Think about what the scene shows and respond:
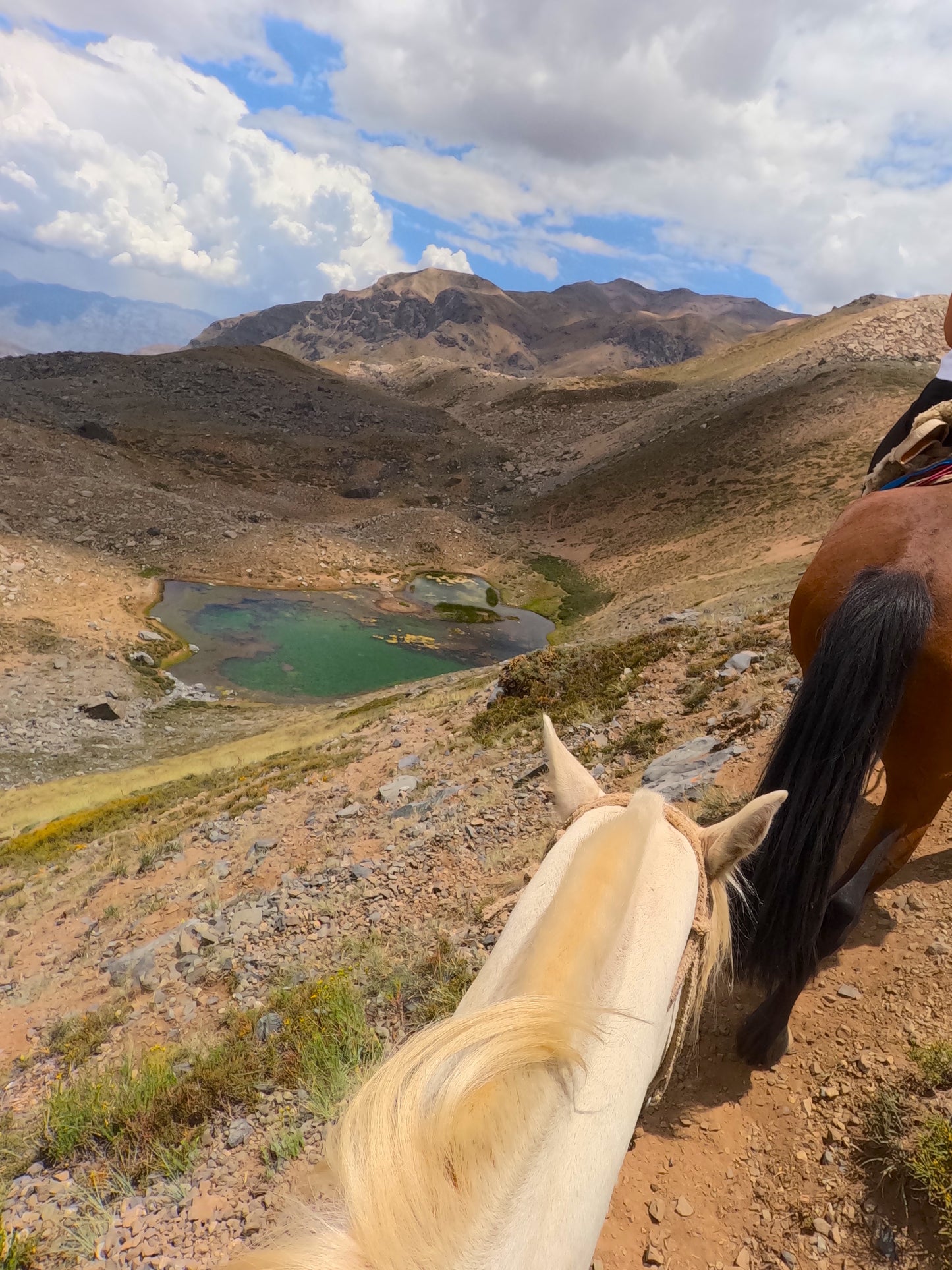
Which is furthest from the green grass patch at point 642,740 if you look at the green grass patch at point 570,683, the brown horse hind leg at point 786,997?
the brown horse hind leg at point 786,997

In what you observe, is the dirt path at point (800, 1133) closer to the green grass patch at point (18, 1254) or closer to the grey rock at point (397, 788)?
the green grass patch at point (18, 1254)

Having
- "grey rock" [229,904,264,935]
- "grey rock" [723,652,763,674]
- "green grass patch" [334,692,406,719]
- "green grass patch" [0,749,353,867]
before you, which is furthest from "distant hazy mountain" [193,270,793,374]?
"grey rock" [229,904,264,935]

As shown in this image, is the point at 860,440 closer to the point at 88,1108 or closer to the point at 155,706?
the point at 155,706

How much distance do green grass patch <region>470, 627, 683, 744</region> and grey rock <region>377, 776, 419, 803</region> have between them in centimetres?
134

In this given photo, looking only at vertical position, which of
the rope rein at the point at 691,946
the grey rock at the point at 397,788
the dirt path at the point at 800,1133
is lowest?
the grey rock at the point at 397,788

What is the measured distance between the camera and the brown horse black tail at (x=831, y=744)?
335 centimetres

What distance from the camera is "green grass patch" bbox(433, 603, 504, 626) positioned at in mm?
26844

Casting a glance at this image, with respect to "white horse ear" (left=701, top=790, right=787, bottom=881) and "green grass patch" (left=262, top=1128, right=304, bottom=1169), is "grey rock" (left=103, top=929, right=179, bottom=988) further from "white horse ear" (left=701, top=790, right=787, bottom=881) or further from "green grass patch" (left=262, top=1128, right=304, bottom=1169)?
"white horse ear" (left=701, top=790, right=787, bottom=881)

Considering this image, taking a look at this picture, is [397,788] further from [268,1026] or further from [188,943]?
[268,1026]

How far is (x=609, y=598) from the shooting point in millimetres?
27062

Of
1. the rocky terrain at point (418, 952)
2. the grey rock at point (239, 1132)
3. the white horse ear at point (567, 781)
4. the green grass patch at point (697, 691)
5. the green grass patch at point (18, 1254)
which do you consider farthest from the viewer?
the green grass patch at point (697, 691)

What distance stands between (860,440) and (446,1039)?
34.1 meters

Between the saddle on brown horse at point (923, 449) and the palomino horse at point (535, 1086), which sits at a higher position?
the saddle on brown horse at point (923, 449)

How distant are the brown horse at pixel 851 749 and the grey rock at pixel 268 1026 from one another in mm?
3380
